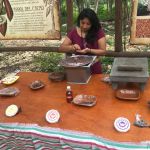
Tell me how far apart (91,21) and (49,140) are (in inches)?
57.6

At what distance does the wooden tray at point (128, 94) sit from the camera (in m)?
2.26

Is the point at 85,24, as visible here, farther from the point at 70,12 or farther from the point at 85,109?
the point at 85,109

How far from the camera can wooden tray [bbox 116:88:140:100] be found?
2260 millimetres

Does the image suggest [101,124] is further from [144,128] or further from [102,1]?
[102,1]

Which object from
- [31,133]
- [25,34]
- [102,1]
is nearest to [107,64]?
[25,34]

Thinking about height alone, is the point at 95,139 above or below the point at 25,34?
below

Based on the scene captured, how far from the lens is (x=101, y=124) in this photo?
2.00 meters

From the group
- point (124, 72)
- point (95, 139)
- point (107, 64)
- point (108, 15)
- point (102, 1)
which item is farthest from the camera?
point (102, 1)

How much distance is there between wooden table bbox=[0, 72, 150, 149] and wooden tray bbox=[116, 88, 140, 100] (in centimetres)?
4

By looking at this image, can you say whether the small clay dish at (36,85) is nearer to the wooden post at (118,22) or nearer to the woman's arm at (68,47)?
the woman's arm at (68,47)

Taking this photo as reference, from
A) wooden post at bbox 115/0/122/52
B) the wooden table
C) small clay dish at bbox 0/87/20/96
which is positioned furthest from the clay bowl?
wooden post at bbox 115/0/122/52

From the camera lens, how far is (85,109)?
222 centimetres

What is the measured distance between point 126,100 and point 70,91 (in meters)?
0.46

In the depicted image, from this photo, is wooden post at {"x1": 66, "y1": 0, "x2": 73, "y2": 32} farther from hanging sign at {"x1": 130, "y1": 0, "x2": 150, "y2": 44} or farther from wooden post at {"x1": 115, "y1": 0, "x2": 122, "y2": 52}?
hanging sign at {"x1": 130, "y1": 0, "x2": 150, "y2": 44}
